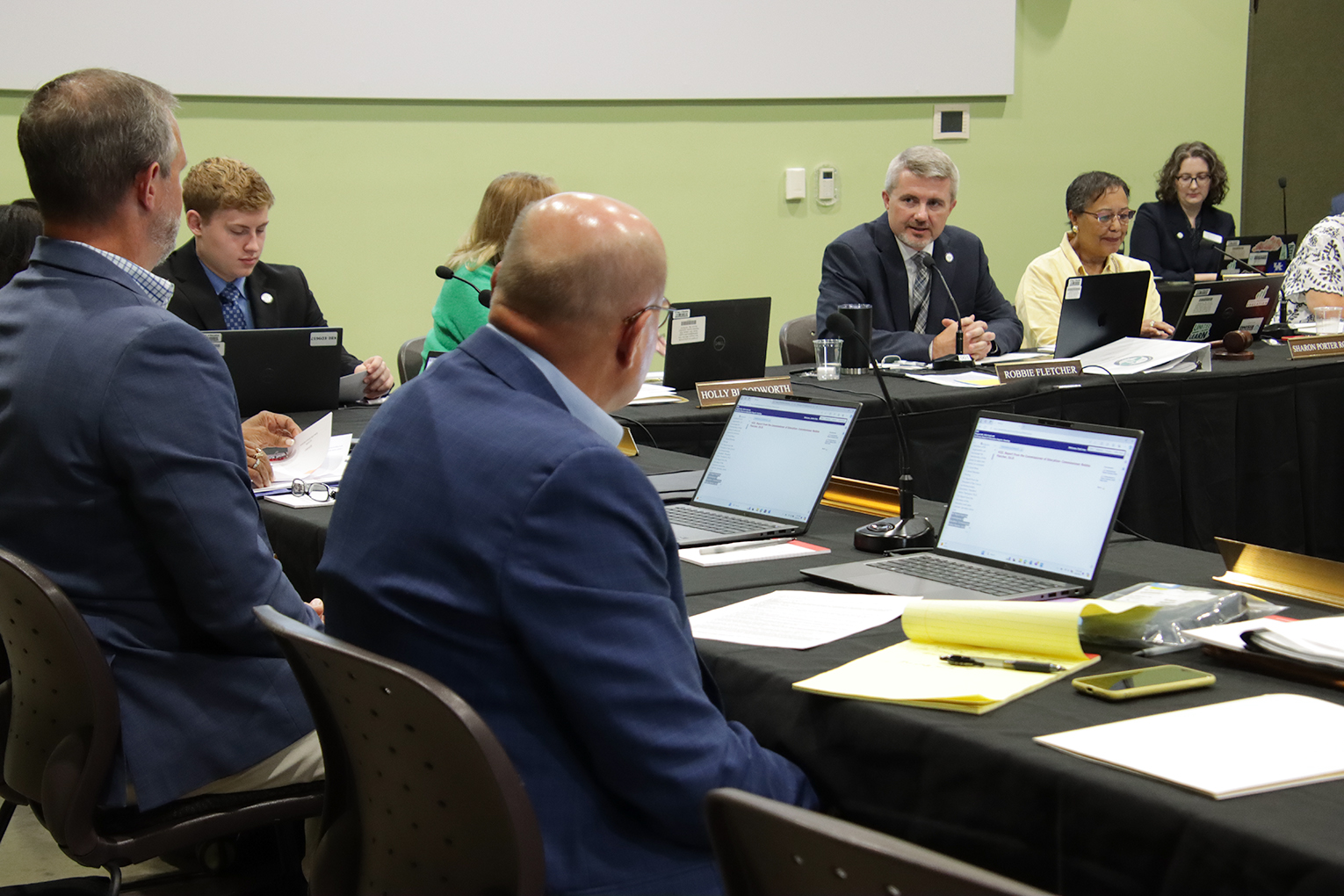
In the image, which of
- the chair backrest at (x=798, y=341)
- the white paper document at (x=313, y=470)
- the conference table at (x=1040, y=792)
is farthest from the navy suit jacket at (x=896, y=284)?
the conference table at (x=1040, y=792)

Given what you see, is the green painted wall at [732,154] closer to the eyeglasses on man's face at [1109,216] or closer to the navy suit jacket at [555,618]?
the eyeglasses on man's face at [1109,216]

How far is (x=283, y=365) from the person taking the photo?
3117mm

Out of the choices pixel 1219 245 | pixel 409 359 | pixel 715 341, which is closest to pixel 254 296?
pixel 409 359

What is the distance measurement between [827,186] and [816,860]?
5236 millimetres

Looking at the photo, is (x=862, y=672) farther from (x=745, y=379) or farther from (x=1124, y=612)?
(x=745, y=379)

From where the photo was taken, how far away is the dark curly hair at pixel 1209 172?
20.4ft

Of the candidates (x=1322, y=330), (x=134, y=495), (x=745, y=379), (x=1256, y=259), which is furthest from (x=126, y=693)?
(x=1256, y=259)

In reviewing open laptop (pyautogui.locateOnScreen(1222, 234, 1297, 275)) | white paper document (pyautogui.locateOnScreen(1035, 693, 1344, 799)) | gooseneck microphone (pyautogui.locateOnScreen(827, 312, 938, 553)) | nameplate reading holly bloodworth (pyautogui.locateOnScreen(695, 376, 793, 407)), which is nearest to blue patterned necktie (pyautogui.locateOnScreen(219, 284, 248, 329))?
nameplate reading holly bloodworth (pyautogui.locateOnScreen(695, 376, 793, 407))

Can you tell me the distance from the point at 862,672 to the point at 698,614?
322 mm

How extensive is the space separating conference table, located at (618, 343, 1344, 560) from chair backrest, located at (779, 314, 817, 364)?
41cm

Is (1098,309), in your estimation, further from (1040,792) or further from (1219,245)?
(1040,792)

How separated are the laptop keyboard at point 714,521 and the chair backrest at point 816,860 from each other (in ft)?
4.04

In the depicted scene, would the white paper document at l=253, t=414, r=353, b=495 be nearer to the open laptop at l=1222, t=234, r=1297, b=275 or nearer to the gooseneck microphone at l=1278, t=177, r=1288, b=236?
the open laptop at l=1222, t=234, r=1297, b=275

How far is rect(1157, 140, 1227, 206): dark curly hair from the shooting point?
6223 millimetres
